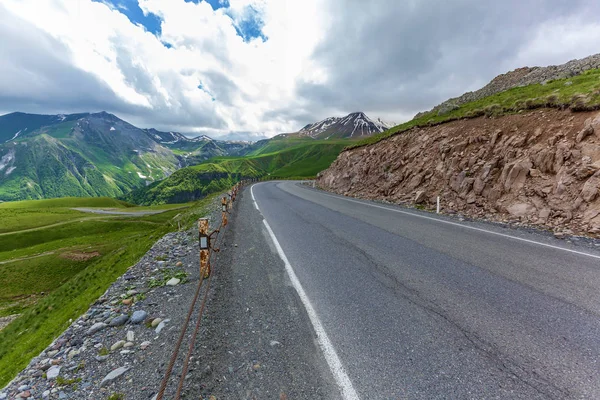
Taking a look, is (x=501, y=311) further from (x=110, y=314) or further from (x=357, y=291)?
(x=110, y=314)

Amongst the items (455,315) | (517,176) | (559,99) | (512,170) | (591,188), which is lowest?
(455,315)

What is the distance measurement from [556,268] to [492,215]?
7.32 meters

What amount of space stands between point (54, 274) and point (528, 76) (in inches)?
1983

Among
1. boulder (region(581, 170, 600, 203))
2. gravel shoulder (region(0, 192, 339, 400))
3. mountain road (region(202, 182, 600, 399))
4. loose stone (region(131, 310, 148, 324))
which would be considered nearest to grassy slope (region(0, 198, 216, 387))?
gravel shoulder (region(0, 192, 339, 400))

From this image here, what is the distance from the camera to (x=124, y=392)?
Answer: 3049mm

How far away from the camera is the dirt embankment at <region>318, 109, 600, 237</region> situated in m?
10.0

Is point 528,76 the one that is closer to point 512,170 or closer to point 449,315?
point 512,170

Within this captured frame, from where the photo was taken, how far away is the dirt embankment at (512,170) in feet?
32.9

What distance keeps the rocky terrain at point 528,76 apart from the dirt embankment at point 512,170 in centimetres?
797

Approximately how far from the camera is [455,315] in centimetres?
414

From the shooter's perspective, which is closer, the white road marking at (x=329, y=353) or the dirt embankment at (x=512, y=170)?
the white road marking at (x=329, y=353)

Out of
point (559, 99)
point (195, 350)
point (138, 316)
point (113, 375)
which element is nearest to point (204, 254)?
point (138, 316)

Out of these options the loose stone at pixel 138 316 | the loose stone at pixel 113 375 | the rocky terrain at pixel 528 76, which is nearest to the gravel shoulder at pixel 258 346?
the loose stone at pixel 113 375

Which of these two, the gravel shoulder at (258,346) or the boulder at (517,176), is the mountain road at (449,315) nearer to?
the gravel shoulder at (258,346)
